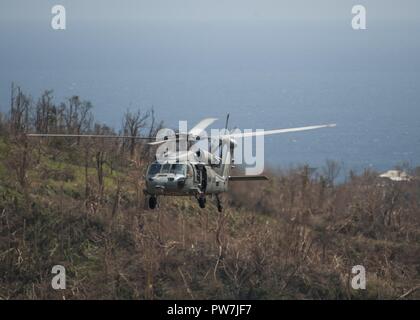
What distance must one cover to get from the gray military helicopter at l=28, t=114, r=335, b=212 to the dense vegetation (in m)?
12.8

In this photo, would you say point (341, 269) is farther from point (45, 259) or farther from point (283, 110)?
point (283, 110)

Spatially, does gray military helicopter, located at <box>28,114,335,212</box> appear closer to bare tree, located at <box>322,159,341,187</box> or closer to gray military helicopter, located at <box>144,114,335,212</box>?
gray military helicopter, located at <box>144,114,335,212</box>

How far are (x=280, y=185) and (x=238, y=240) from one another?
879 cm

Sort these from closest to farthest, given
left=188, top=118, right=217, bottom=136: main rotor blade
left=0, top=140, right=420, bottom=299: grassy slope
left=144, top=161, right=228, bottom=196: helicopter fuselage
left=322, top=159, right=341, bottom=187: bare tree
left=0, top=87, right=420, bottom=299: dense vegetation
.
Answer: left=144, top=161, right=228, bottom=196: helicopter fuselage < left=188, top=118, right=217, bottom=136: main rotor blade < left=0, top=140, right=420, bottom=299: grassy slope < left=0, top=87, right=420, bottom=299: dense vegetation < left=322, top=159, right=341, bottom=187: bare tree

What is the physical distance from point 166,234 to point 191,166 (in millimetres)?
19490

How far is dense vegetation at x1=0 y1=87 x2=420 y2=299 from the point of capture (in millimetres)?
52375

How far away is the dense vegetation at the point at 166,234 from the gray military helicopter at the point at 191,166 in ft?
41.9

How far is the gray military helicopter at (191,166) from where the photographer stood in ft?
118

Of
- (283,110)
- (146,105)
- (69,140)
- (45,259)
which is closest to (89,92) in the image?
(146,105)

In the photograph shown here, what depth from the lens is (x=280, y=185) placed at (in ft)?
213

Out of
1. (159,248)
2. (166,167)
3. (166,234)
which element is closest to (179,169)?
(166,167)

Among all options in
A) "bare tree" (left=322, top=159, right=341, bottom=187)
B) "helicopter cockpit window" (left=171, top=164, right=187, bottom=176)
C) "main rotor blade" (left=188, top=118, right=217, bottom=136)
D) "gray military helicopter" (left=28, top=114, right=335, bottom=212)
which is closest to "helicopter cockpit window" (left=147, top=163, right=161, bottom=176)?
"gray military helicopter" (left=28, top=114, right=335, bottom=212)

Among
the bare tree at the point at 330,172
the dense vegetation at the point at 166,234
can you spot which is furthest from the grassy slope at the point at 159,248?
the bare tree at the point at 330,172

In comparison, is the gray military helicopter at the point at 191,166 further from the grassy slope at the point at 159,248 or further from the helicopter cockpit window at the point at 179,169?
the grassy slope at the point at 159,248
